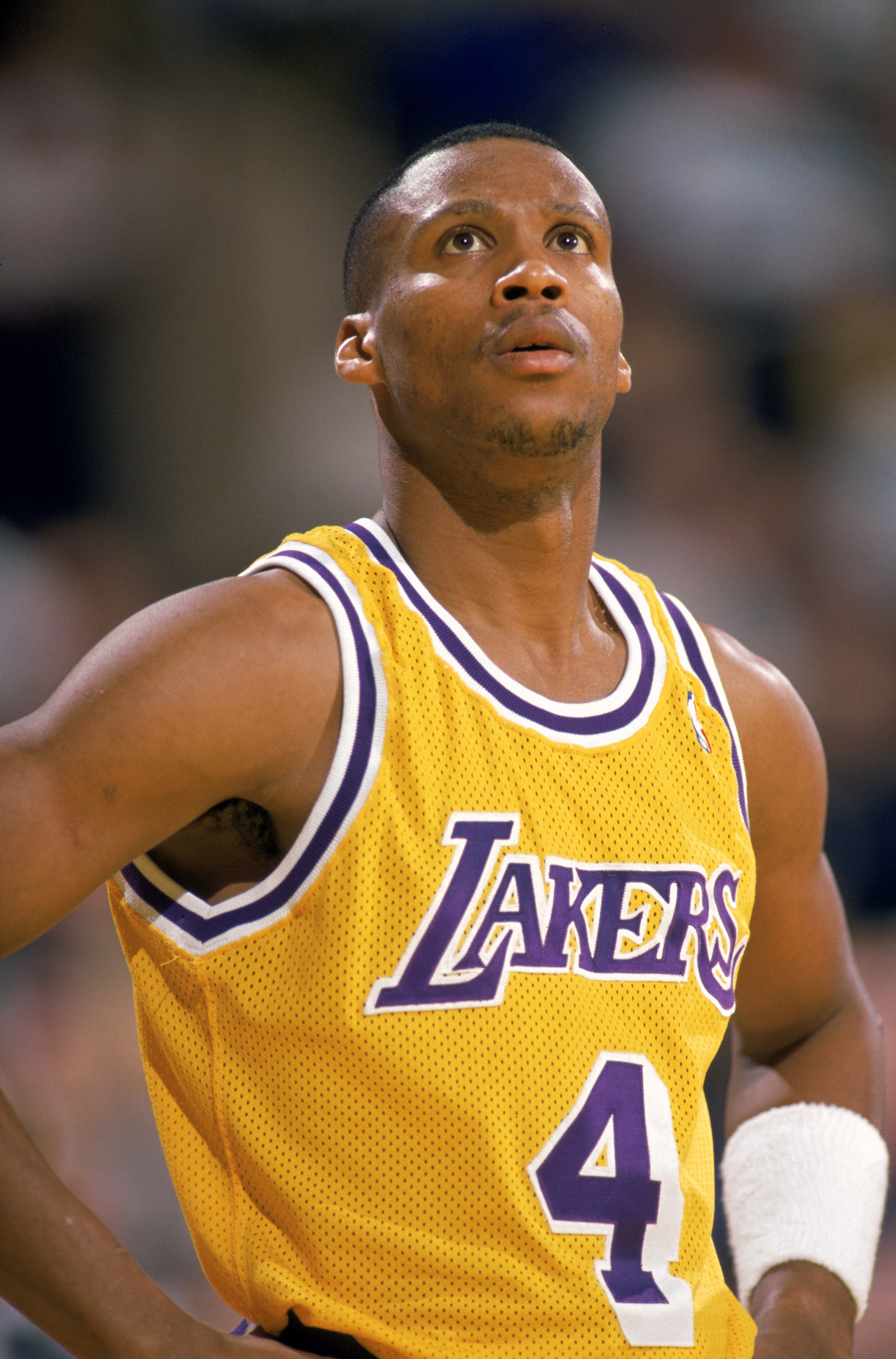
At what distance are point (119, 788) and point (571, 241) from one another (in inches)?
31.4

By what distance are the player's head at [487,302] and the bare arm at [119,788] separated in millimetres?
342

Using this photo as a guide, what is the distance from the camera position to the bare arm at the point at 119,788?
3.65 feet

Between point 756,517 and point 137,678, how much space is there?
2.48m

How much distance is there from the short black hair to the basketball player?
10 mm

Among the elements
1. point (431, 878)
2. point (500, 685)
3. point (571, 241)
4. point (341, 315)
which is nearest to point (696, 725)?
point (500, 685)

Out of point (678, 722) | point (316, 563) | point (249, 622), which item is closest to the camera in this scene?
point (249, 622)

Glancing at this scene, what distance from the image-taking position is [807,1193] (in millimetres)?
1700

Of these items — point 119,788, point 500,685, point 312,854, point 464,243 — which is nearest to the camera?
point 119,788

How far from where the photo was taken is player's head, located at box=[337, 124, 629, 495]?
4.64ft

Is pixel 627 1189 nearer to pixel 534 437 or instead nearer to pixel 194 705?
pixel 194 705

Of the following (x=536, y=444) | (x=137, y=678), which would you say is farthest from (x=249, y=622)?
(x=536, y=444)

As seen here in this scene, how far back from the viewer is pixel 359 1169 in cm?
125

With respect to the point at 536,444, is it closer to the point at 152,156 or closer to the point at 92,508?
the point at 92,508

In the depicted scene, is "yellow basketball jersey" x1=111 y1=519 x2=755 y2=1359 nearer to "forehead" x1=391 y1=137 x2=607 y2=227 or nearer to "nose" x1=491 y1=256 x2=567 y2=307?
"nose" x1=491 y1=256 x2=567 y2=307
